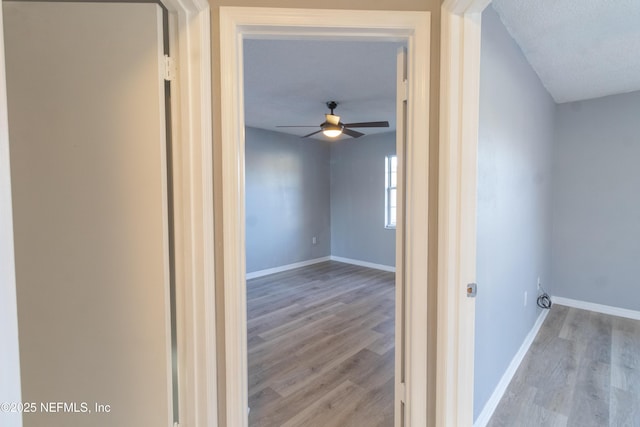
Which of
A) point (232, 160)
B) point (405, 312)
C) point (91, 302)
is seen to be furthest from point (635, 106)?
point (91, 302)

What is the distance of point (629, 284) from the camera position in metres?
3.00

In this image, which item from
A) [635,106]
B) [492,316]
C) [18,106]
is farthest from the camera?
[635,106]

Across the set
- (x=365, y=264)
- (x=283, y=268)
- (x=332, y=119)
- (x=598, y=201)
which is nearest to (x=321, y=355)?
(x=332, y=119)

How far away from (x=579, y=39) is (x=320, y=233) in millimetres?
4543

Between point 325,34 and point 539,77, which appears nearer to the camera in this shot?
point 325,34

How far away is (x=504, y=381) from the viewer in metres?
1.94

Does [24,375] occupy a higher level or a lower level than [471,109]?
lower

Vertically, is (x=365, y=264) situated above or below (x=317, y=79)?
below

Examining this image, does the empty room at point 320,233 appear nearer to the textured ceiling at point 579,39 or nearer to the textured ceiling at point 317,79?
the textured ceiling at point 317,79

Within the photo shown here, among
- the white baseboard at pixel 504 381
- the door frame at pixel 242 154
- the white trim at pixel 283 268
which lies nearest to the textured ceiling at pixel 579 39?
the door frame at pixel 242 154

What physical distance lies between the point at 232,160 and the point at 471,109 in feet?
3.26

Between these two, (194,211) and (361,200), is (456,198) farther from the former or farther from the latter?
(361,200)

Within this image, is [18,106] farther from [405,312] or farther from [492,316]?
[492,316]

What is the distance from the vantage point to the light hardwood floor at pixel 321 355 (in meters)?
1.74
